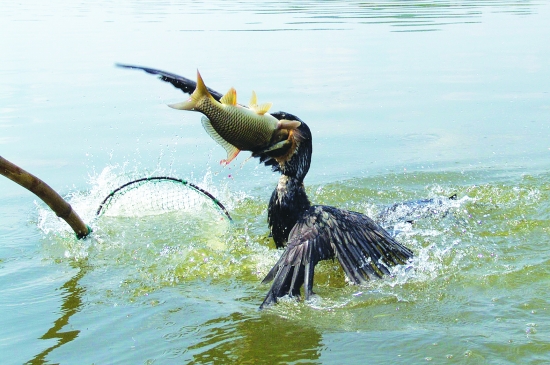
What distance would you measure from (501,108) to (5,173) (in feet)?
26.0

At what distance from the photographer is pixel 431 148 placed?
877cm

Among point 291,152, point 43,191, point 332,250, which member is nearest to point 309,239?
point 332,250

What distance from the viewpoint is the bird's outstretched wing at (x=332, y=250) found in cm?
467

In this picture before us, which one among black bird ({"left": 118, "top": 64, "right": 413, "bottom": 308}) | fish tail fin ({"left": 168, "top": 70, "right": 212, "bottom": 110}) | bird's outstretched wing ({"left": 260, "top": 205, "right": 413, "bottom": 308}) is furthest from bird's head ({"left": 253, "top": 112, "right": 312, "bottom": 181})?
fish tail fin ({"left": 168, "top": 70, "right": 212, "bottom": 110})

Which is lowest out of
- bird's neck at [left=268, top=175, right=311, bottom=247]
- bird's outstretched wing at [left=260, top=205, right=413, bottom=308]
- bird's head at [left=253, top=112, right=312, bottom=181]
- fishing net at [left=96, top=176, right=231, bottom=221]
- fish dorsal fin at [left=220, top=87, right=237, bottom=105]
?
bird's outstretched wing at [left=260, top=205, right=413, bottom=308]

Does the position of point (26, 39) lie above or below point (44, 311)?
above

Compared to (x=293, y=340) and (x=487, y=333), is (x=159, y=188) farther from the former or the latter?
(x=487, y=333)

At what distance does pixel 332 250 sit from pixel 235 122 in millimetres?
1274

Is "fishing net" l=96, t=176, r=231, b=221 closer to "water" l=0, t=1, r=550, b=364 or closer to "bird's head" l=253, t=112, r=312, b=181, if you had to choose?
"water" l=0, t=1, r=550, b=364

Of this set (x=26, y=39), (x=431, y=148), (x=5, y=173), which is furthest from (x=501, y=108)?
(x=26, y=39)

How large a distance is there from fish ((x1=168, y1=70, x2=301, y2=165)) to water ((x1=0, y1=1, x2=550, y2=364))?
108 centimetres

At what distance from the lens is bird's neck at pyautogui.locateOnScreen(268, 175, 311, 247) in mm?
→ 5324

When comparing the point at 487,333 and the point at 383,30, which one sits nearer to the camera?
the point at 487,333

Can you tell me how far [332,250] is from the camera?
4992 mm
